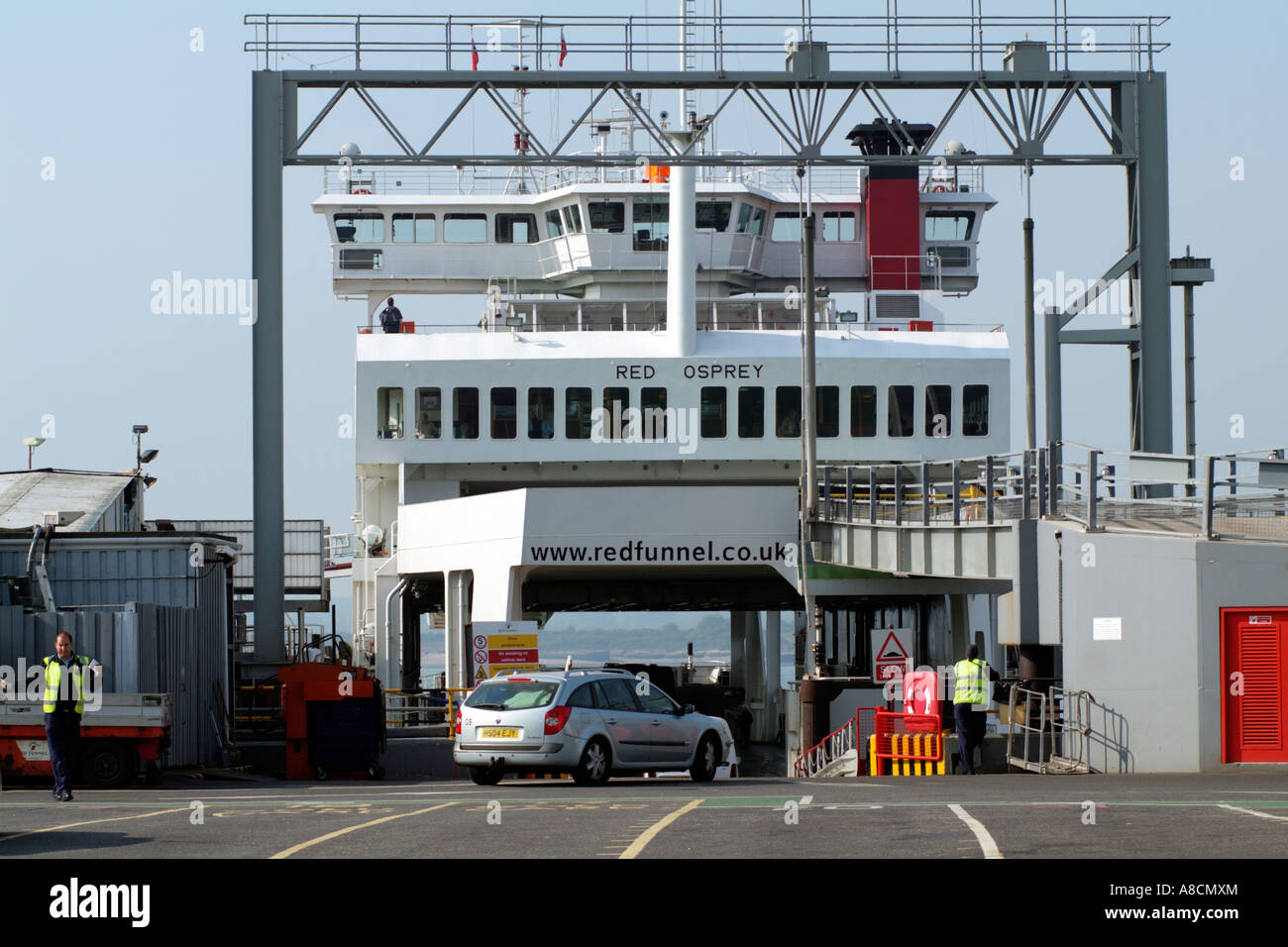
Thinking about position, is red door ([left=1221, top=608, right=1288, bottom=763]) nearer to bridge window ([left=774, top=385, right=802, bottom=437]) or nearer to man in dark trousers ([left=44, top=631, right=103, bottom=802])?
man in dark trousers ([left=44, top=631, right=103, bottom=802])

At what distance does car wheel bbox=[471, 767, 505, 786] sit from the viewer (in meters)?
19.4

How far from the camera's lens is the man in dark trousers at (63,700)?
17328 mm

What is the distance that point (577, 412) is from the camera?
38750 mm

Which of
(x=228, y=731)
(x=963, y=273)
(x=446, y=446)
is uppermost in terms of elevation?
(x=963, y=273)

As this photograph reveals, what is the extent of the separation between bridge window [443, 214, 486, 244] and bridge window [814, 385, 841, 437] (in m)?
11.2

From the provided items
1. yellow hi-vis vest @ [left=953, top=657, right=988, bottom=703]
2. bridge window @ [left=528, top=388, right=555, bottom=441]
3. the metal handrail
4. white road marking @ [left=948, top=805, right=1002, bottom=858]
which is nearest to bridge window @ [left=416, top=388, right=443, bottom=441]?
bridge window @ [left=528, top=388, right=555, bottom=441]

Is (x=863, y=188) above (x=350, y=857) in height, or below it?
above

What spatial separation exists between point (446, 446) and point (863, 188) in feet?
46.6

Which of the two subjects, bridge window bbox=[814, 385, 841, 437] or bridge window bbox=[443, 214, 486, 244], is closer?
bridge window bbox=[814, 385, 841, 437]
